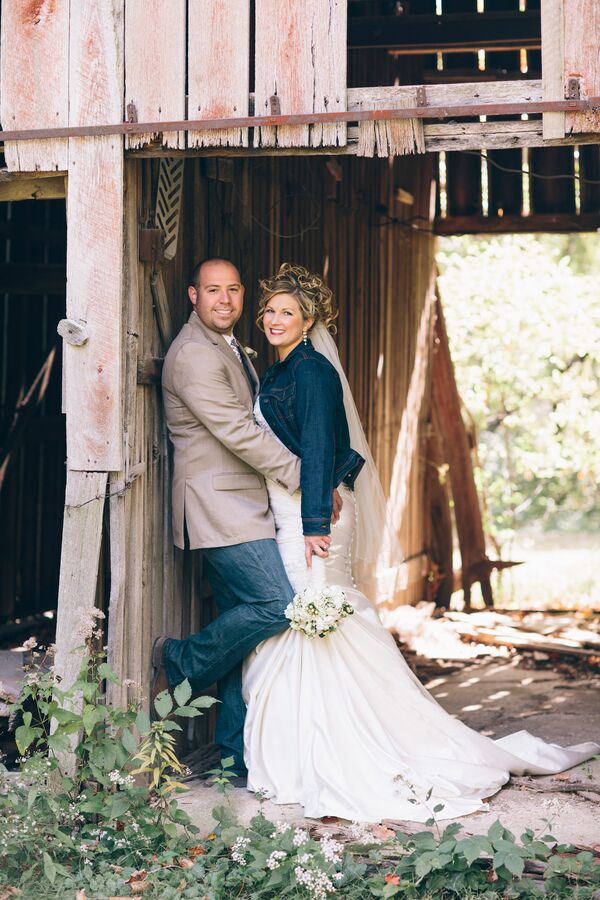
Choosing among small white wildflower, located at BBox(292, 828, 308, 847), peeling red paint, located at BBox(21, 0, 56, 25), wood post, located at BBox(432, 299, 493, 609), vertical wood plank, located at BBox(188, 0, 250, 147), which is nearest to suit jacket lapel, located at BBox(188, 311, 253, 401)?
vertical wood plank, located at BBox(188, 0, 250, 147)

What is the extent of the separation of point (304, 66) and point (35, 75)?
3.84 ft

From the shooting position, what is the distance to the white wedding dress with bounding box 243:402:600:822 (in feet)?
15.9

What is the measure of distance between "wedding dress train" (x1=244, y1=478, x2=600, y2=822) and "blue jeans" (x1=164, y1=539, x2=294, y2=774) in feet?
0.36

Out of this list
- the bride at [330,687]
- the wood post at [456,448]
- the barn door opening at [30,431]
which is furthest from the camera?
the wood post at [456,448]

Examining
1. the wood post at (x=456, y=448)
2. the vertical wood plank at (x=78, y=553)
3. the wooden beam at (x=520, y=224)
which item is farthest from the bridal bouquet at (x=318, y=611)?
the wood post at (x=456, y=448)

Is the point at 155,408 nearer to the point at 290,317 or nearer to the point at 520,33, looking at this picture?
the point at 290,317

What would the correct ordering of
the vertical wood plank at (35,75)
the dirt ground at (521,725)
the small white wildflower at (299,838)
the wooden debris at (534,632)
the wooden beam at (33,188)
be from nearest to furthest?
1. the small white wildflower at (299,838)
2. the dirt ground at (521,725)
3. the vertical wood plank at (35,75)
4. the wooden beam at (33,188)
5. the wooden debris at (534,632)

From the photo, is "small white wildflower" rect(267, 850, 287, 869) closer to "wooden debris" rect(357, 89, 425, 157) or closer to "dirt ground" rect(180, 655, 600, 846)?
"dirt ground" rect(180, 655, 600, 846)

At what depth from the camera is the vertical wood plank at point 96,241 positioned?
4746mm

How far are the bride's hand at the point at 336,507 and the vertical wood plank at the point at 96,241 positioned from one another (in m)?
1.12

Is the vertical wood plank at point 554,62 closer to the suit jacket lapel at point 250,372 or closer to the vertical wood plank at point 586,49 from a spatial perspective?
the vertical wood plank at point 586,49

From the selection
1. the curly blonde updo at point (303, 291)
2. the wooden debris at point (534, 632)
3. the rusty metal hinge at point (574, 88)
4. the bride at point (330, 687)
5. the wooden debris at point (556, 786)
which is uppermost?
the rusty metal hinge at point (574, 88)

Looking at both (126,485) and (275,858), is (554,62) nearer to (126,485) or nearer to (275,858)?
(126,485)

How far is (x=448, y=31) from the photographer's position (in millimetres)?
8109
